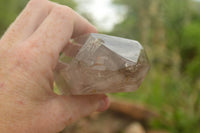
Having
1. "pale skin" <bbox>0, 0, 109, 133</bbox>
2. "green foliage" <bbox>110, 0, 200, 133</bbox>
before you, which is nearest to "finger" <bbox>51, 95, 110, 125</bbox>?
"pale skin" <bbox>0, 0, 109, 133</bbox>

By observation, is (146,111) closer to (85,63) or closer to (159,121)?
(159,121)

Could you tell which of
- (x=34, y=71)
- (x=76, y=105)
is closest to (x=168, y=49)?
(x=76, y=105)

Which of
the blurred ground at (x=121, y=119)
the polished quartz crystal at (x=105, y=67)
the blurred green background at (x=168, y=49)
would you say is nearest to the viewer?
the polished quartz crystal at (x=105, y=67)

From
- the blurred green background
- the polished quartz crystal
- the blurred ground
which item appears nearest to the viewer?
the polished quartz crystal

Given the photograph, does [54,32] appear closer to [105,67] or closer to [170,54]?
[105,67]

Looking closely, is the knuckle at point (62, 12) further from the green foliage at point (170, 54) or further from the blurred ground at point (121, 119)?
the blurred ground at point (121, 119)

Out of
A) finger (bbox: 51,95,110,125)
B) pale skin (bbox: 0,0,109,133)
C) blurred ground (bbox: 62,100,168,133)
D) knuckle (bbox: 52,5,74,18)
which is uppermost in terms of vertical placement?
knuckle (bbox: 52,5,74,18)

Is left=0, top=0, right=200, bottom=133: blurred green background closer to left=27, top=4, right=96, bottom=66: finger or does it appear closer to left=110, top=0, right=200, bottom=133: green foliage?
left=110, top=0, right=200, bottom=133: green foliage

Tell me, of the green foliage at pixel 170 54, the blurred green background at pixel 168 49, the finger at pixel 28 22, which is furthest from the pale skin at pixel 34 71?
the green foliage at pixel 170 54
